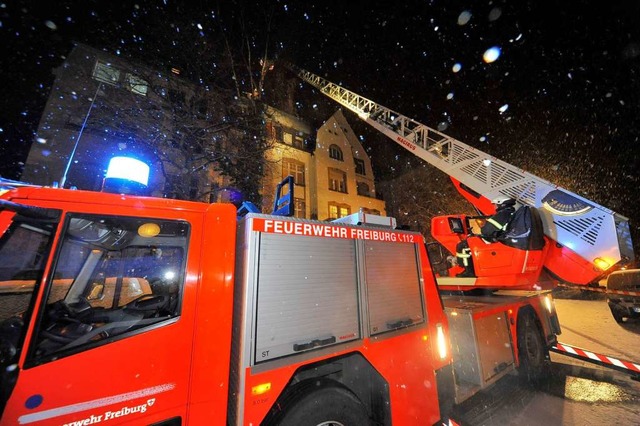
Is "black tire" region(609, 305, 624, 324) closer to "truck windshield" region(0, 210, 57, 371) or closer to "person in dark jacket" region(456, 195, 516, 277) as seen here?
"person in dark jacket" region(456, 195, 516, 277)

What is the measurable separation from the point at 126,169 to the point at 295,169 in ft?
58.7

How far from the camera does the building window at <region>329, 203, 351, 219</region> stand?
21.0m

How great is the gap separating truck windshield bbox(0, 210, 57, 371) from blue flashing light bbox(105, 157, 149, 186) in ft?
3.46

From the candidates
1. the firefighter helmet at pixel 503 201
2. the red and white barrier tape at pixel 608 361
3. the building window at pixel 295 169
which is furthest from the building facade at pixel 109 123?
Answer: the red and white barrier tape at pixel 608 361

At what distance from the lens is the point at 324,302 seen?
96.0 inches

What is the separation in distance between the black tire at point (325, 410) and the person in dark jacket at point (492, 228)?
4.60 meters

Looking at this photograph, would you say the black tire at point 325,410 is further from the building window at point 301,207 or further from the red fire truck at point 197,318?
the building window at point 301,207

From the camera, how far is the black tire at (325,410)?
2086 millimetres

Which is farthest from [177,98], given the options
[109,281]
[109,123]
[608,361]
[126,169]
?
[608,361]

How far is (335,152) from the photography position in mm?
23594

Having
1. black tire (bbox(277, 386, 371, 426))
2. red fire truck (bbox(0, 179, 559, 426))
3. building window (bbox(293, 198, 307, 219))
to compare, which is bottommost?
black tire (bbox(277, 386, 371, 426))

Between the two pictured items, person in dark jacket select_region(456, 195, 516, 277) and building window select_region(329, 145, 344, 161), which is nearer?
person in dark jacket select_region(456, 195, 516, 277)

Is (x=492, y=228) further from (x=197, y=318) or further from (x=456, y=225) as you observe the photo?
(x=197, y=318)

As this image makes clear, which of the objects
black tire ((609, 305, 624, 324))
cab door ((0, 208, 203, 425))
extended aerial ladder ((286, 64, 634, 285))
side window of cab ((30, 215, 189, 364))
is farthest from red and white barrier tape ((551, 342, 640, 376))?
side window of cab ((30, 215, 189, 364))
